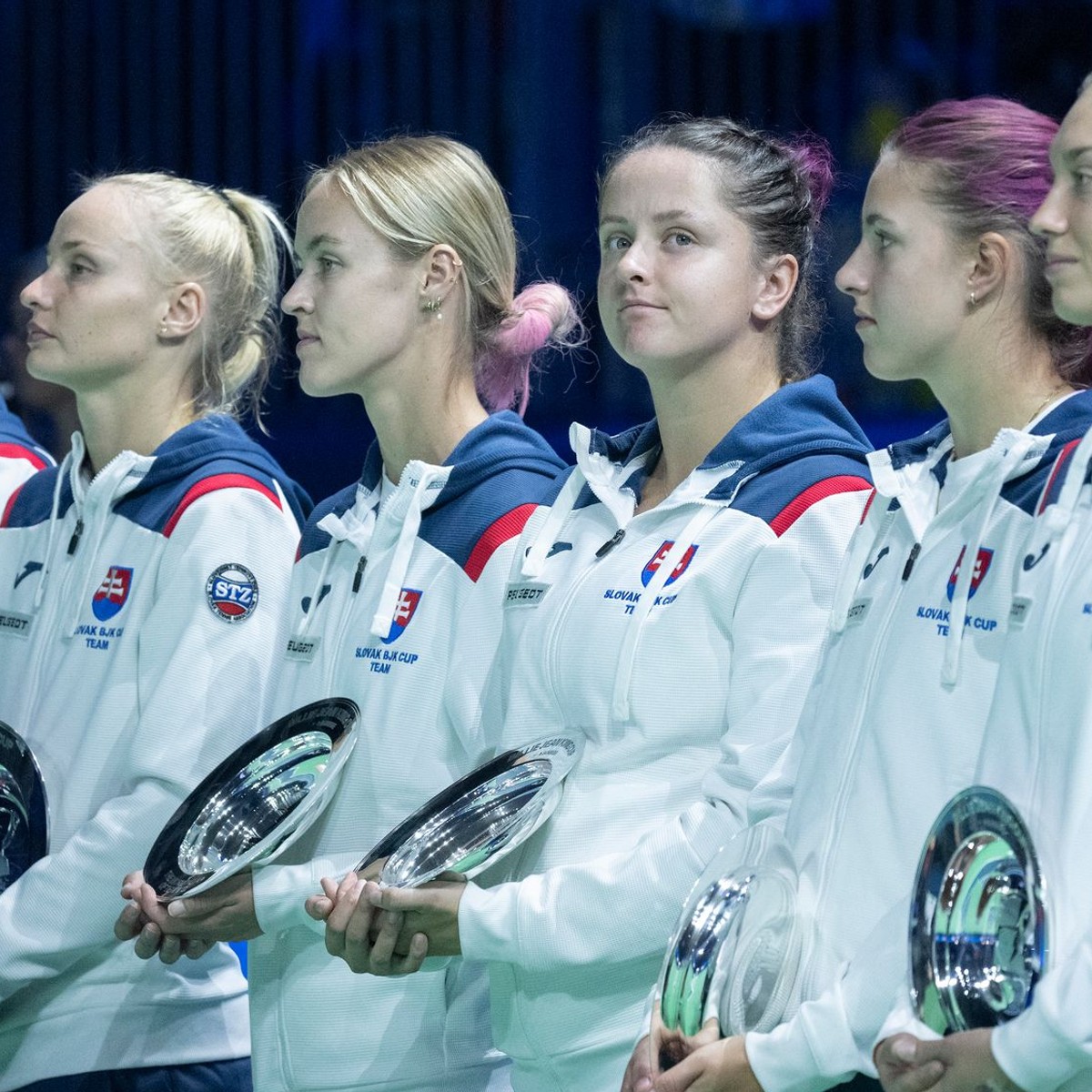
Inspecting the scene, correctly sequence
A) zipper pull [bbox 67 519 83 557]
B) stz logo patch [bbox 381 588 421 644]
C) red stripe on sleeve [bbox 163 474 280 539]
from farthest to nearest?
zipper pull [bbox 67 519 83 557]
red stripe on sleeve [bbox 163 474 280 539]
stz logo patch [bbox 381 588 421 644]

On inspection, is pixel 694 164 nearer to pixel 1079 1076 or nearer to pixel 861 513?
pixel 861 513

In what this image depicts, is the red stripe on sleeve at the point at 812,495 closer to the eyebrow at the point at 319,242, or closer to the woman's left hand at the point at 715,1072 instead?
the woman's left hand at the point at 715,1072

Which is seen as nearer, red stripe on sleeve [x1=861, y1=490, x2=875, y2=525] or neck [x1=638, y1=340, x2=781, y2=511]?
red stripe on sleeve [x1=861, y1=490, x2=875, y2=525]

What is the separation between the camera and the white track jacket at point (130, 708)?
2.38 m

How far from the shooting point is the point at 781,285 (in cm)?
219

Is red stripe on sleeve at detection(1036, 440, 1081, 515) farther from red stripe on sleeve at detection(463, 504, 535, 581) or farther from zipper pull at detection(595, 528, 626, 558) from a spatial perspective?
red stripe on sleeve at detection(463, 504, 535, 581)

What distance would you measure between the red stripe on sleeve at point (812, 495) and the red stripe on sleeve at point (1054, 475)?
0.39 meters

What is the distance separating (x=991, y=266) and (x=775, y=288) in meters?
0.42

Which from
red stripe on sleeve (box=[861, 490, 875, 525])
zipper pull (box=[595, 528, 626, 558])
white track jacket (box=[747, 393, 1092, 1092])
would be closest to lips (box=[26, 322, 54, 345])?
zipper pull (box=[595, 528, 626, 558])

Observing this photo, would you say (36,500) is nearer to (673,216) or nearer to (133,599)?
(133,599)

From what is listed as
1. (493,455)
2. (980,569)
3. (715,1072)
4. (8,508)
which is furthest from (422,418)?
(715,1072)

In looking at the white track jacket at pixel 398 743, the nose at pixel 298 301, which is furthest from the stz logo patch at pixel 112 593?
the nose at pixel 298 301

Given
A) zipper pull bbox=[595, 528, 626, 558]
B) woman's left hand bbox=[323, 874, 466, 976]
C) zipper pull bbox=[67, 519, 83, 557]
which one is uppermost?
zipper pull bbox=[595, 528, 626, 558]

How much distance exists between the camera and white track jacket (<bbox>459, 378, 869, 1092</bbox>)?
1.88 metres
